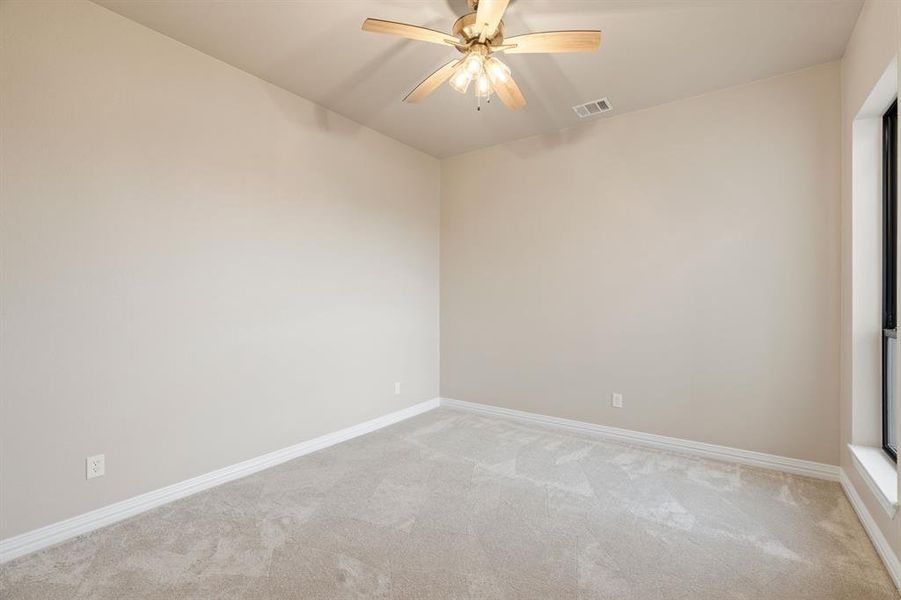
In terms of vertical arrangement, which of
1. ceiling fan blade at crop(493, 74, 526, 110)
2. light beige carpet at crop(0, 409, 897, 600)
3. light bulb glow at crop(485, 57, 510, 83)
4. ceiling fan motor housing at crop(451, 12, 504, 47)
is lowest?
light beige carpet at crop(0, 409, 897, 600)

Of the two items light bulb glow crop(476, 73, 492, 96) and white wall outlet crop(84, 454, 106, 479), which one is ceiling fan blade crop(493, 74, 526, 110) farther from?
white wall outlet crop(84, 454, 106, 479)

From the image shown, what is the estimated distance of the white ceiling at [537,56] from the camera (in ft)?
7.65

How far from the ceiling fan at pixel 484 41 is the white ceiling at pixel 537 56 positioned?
0.27 meters

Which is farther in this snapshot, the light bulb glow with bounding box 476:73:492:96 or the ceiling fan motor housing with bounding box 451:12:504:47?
the light bulb glow with bounding box 476:73:492:96

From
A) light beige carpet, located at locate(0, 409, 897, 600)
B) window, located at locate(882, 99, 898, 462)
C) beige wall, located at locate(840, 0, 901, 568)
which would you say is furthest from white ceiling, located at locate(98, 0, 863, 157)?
light beige carpet, located at locate(0, 409, 897, 600)

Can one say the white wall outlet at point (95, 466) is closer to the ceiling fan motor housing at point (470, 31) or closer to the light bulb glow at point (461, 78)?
the light bulb glow at point (461, 78)

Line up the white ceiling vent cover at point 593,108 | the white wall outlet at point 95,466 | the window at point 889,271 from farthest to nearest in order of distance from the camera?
1. the white ceiling vent cover at point 593,108
2. the window at point 889,271
3. the white wall outlet at point 95,466

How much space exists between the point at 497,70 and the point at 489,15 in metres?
0.41

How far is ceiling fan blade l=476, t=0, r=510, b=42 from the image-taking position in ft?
6.12

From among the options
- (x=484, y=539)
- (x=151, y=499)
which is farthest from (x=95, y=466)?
(x=484, y=539)

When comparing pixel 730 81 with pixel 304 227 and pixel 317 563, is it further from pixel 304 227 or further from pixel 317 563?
pixel 317 563

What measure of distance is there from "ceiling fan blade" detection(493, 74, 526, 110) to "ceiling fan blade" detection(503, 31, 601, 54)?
0.74 feet

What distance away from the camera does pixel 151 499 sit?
8.18 ft

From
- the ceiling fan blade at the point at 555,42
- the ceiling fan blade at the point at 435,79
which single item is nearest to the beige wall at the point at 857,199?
the ceiling fan blade at the point at 555,42
